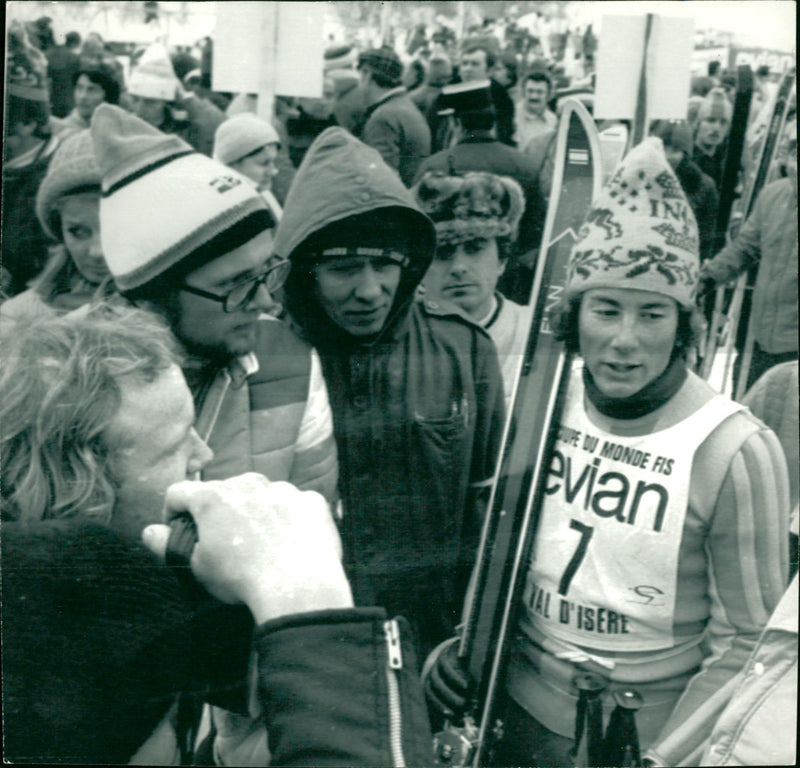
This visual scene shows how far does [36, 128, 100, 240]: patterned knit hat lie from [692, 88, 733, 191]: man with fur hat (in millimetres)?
1072

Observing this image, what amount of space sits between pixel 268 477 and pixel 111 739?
1.63 feet

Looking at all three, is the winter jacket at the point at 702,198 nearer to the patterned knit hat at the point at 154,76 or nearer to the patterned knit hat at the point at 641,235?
the patterned knit hat at the point at 641,235

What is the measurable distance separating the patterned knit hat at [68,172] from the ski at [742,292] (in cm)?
115

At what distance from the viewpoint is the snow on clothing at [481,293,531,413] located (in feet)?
5.85

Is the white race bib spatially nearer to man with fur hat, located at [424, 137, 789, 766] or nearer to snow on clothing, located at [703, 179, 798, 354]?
man with fur hat, located at [424, 137, 789, 766]

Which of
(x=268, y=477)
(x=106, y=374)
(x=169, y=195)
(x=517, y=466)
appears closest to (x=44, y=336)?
(x=106, y=374)

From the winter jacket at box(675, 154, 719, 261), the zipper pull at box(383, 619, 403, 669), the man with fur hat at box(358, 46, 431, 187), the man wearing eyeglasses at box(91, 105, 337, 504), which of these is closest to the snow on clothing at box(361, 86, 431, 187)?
the man with fur hat at box(358, 46, 431, 187)

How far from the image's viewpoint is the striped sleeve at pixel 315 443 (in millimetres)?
1758

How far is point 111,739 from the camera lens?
5.05ft

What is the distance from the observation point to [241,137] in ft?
5.61

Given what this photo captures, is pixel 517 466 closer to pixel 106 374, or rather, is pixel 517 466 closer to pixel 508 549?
pixel 508 549

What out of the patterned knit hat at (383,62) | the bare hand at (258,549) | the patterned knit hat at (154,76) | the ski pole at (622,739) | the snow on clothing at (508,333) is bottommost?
the ski pole at (622,739)

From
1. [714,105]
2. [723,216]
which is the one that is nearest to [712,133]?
[714,105]

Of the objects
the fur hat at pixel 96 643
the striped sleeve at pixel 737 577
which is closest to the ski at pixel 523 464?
the striped sleeve at pixel 737 577
